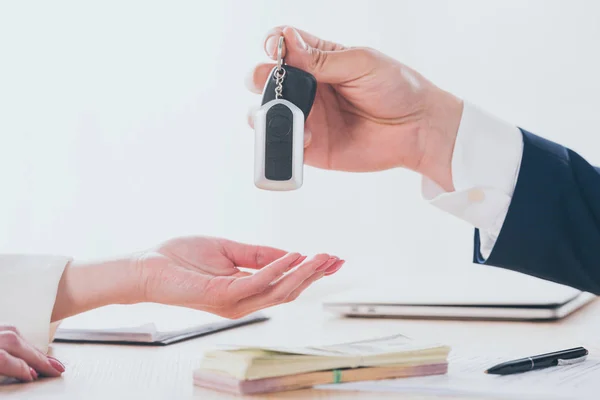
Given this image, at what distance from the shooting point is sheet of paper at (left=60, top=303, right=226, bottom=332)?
4.43 feet

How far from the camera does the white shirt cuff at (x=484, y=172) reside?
1.41 metres

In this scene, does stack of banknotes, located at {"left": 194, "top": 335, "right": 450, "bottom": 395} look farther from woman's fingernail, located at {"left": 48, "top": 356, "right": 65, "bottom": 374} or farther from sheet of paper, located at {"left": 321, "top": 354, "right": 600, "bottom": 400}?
woman's fingernail, located at {"left": 48, "top": 356, "right": 65, "bottom": 374}

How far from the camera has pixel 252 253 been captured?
1.23 metres

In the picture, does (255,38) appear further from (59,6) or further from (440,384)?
(440,384)

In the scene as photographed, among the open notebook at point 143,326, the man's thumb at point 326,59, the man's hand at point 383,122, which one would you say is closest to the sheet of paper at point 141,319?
the open notebook at point 143,326

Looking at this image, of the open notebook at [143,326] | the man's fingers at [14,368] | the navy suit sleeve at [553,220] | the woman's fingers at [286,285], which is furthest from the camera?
the navy suit sleeve at [553,220]

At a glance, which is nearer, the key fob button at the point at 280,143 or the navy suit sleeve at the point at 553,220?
the key fob button at the point at 280,143

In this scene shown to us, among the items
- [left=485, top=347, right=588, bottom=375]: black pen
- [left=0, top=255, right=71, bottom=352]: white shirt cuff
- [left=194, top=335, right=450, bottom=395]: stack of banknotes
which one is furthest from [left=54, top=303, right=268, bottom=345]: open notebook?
[left=485, top=347, right=588, bottom=375]: black pen

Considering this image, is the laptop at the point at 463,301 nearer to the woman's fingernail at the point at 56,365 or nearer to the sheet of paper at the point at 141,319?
the sheet of paper at the point at 141,319

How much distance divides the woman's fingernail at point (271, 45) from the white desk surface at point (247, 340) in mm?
468

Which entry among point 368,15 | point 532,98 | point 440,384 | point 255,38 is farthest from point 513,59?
point 440,384

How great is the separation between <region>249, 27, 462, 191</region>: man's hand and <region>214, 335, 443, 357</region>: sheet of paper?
0.49 meters

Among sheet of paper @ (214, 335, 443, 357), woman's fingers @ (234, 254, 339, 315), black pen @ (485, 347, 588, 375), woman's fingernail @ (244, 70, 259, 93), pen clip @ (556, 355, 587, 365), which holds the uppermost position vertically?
woman's fingernail @ (244, 70, 259, 93)

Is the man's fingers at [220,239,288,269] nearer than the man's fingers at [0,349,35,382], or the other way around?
the man's fingers at [0,349,35,382]
